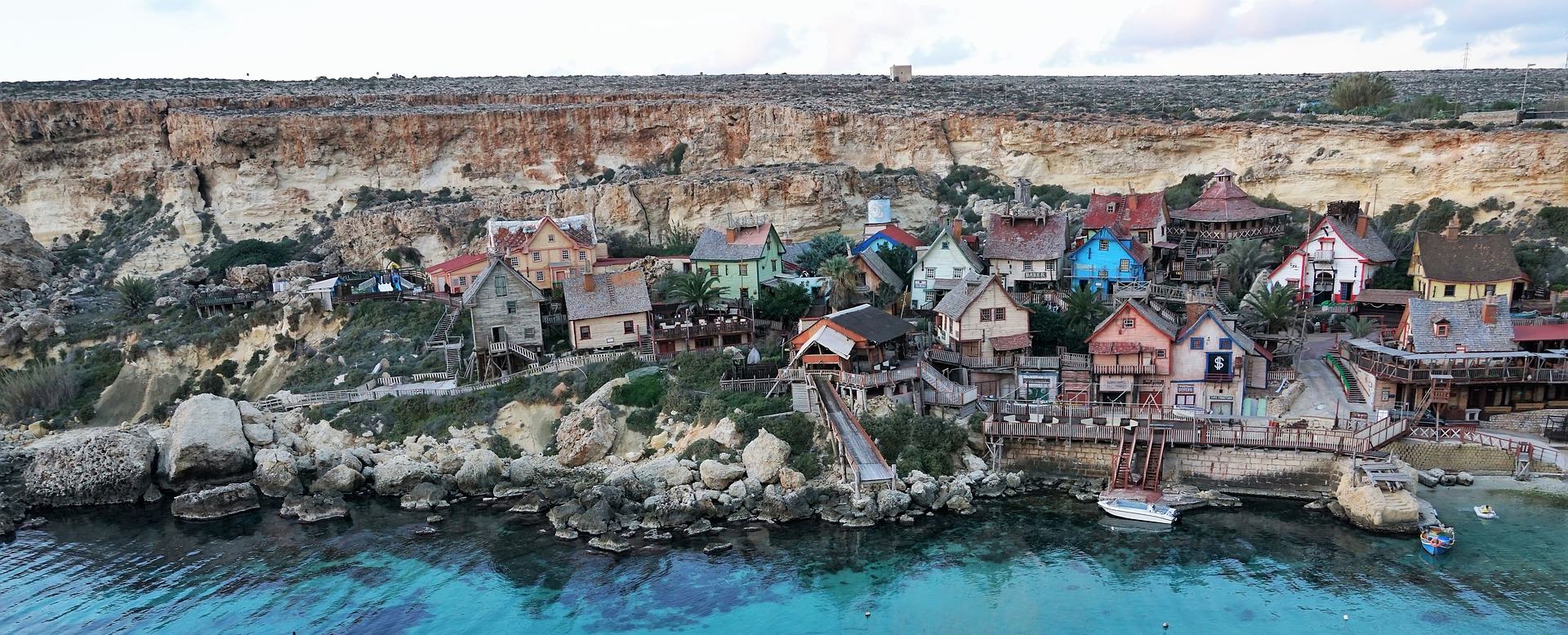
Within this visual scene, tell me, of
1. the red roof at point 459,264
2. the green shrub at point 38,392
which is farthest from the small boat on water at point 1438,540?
the green shrub at point 38,392

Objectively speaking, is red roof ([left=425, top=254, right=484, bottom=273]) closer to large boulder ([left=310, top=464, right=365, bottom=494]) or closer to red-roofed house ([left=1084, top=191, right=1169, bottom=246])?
large boulder ([left=310, top=464, right=365, bottom=494])

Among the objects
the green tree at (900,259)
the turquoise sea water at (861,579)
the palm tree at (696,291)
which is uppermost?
the green tree at (900,259)

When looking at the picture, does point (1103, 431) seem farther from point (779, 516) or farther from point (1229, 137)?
point (1229, 137)

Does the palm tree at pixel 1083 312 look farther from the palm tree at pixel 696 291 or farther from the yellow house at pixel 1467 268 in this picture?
the palm tree at pixel 696 291

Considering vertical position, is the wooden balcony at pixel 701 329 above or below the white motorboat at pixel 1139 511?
above

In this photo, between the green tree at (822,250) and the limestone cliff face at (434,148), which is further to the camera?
the limestone cliff face at (434,148)

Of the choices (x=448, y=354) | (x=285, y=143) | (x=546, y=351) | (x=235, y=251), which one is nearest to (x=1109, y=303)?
(x=546, y=351)
